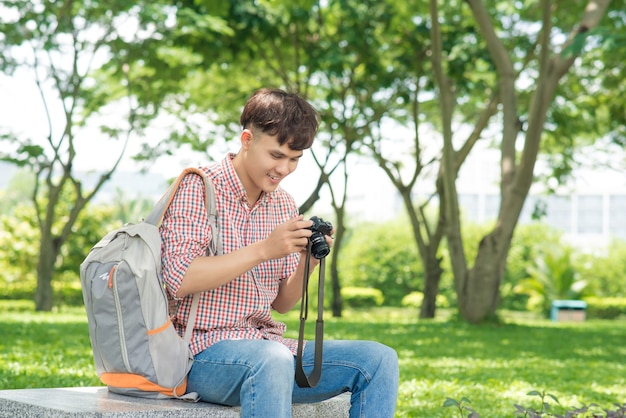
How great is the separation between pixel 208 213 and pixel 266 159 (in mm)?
255

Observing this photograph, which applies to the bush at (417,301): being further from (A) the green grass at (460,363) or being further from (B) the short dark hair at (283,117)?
(B) the short dark hair at (283,117)

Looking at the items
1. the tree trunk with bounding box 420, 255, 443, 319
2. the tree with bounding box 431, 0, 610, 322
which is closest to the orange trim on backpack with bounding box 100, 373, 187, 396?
the tree with bounding box 431, 0, 610, 322

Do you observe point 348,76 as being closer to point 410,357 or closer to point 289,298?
point 410,357

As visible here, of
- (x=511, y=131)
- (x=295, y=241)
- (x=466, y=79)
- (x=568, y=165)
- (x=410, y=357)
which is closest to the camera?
(x=295, y=241)

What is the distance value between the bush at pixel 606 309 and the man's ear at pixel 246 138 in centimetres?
2547

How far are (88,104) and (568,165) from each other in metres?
8.88

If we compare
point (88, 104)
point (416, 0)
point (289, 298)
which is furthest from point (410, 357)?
point (88, 104)

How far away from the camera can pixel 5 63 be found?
1405cm

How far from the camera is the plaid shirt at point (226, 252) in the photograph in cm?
265

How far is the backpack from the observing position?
252cm

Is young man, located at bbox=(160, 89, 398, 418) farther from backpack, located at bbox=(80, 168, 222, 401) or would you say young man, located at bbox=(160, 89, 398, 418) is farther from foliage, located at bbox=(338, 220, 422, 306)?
foliage, located at bbox=(338, 220, 422, 306)

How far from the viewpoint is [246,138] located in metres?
2.82

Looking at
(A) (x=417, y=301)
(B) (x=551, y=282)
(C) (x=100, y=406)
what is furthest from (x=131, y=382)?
(B) (x=551, y=282)

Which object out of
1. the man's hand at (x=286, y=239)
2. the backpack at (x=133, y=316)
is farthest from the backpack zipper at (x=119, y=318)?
the man's hand at (x=286, y=239)
